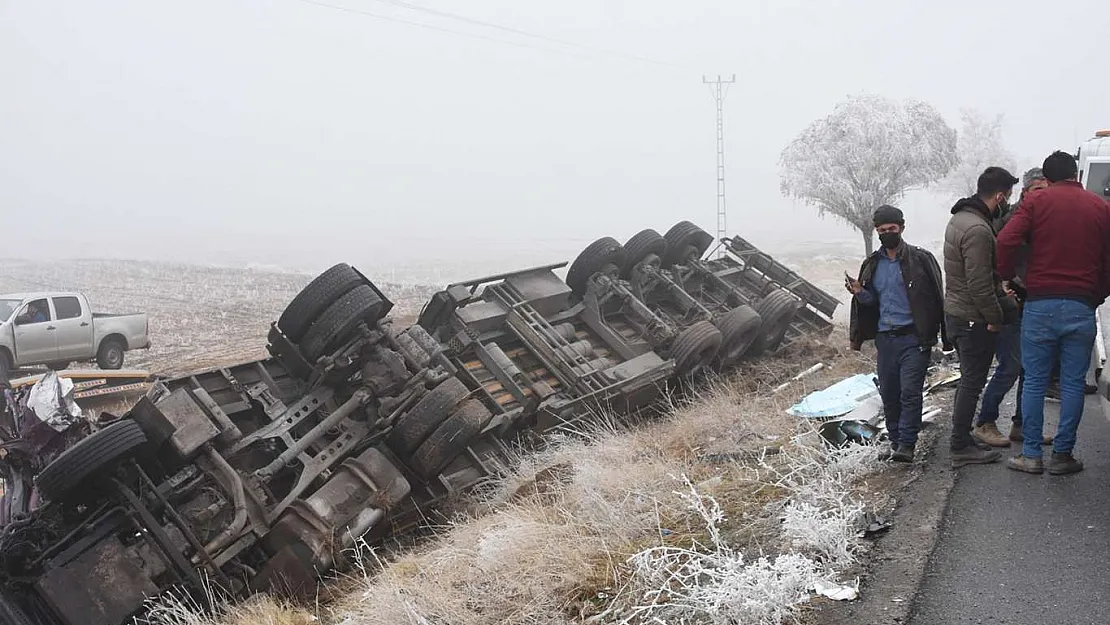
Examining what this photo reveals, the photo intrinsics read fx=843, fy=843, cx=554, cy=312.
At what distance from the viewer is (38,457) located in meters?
7.08

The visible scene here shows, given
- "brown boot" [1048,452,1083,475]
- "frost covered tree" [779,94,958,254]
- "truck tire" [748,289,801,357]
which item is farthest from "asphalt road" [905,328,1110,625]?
"frost covered tree" [779,94,958,254]

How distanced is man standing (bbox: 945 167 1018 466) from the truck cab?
3.57 m

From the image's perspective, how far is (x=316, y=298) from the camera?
796cm

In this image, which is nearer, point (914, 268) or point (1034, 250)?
point (1034, 250)

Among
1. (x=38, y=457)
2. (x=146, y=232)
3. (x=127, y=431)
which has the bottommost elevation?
(x=146, y=232)

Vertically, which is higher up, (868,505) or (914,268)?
(914,268)

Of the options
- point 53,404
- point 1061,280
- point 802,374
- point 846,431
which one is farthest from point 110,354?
point 1061,280

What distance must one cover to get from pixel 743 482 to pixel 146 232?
6056 centimetres

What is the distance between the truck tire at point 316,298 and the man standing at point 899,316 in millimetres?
4618

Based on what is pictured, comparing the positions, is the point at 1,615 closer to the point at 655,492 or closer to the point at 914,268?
the point at 655,492

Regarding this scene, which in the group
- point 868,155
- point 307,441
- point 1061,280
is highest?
point 1061,280

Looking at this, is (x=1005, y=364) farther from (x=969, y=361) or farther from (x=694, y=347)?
(x=694, y=347)

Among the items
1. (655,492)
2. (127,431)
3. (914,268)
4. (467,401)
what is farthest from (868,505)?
(127,431)

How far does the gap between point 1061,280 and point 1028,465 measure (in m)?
1.11
